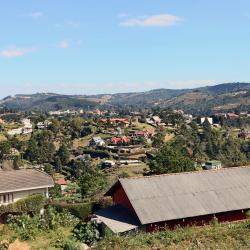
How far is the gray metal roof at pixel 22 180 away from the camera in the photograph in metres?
36.8

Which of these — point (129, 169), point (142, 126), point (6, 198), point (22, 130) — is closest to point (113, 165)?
point (129, 169)

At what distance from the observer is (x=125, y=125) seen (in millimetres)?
162500

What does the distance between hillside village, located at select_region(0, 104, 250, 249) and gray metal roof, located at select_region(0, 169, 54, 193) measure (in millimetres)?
81

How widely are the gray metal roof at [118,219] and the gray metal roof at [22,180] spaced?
10687 mm

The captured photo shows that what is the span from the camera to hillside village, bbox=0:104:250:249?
28.3 m

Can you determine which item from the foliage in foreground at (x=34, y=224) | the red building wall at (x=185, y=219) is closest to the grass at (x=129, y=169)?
the red building wall at (x=185, y=219)

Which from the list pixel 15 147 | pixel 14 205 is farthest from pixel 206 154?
pixel 14 205

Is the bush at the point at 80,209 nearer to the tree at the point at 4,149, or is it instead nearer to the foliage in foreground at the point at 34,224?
the foliage in foreground at the point at 34,224

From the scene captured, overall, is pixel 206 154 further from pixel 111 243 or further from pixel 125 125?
pixel 111 243

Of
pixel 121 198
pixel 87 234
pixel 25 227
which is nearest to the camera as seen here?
pixel 87 234

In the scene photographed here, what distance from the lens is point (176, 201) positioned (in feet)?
92.0

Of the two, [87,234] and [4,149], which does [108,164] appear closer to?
[4,149]

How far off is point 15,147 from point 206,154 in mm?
53669

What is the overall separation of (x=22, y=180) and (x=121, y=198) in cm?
1158
